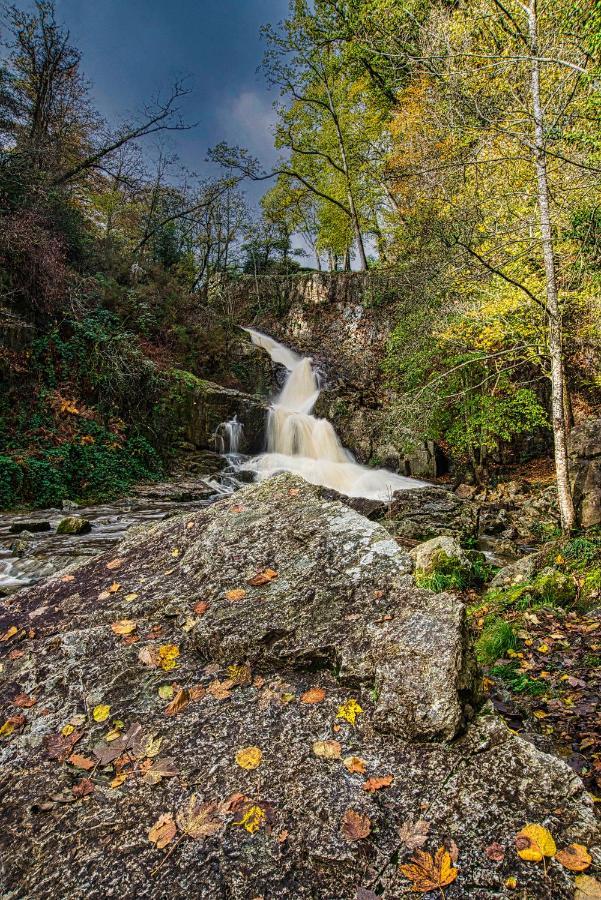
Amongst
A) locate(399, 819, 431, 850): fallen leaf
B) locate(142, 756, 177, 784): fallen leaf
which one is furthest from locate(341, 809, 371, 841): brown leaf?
locate(142, 756, 177, 784): fallen leaf

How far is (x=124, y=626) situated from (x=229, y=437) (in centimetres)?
1229

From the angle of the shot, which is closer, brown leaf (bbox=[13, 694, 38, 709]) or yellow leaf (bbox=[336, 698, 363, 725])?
yellow leaf (bbox=[336, 698, 363, 725])

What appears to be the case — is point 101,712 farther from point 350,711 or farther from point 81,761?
point 350,711

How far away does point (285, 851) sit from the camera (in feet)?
4.11

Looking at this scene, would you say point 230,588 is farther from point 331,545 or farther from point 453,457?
point 453,457

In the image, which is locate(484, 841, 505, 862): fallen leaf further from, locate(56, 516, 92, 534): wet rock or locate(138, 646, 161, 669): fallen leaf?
locate(56, 516, 92, 534): wet rock

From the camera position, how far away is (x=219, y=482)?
1253 cm

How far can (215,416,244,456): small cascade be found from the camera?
1420 centimetres

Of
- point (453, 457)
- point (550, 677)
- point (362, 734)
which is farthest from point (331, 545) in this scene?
point (453, 457)

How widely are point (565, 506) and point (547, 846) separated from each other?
6.90m

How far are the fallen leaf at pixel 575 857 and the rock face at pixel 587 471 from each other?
302 inches

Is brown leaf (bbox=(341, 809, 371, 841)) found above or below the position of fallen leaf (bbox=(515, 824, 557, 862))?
below

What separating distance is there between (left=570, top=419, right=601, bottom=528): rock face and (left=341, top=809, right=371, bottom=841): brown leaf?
26.0 ft

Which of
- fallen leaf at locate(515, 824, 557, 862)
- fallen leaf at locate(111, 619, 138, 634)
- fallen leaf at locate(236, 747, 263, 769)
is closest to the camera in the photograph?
fallen leaf at locate(515, 824, 557, 862)
